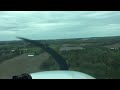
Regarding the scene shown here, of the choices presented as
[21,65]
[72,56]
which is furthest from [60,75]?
[21,65]

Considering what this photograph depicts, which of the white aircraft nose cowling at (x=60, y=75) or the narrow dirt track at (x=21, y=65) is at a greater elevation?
the narrow dirt track at (x=21, y=65)

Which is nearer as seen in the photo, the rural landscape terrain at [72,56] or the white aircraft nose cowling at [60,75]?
the rural landscape terrain at [72,56]

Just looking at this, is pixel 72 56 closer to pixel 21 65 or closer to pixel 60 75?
pixel 60 75

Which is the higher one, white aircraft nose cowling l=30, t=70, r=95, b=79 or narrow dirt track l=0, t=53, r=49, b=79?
narrow dirt track l=0, t=53, r=49, b=79

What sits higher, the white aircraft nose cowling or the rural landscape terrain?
the rural landscape terrain

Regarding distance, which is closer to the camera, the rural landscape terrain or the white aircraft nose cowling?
the rural landscape terrain
